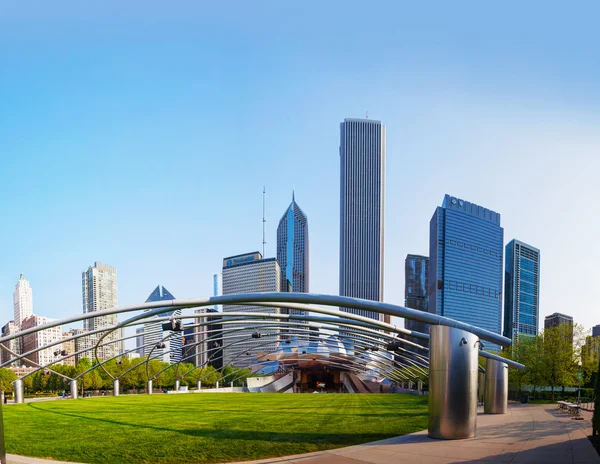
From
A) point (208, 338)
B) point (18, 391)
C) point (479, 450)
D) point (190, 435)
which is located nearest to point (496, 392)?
point (479, 450)

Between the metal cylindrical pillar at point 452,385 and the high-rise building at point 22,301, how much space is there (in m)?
133

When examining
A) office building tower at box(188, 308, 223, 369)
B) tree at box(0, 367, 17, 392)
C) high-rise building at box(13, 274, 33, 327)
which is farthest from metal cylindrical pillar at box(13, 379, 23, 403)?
high-rise building at box(13, 274, 33, 327)

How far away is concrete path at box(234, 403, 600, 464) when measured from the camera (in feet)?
31.5

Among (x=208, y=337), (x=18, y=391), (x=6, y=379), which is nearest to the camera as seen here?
(x=18, y=391)

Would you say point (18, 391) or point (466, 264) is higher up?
point (466, 264)

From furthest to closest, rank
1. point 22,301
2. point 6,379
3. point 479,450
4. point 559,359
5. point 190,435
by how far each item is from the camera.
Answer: point 22,301 < point 6,379 < point 559,359 < point 190,435 < point 479,450

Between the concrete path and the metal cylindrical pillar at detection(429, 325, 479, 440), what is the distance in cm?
44

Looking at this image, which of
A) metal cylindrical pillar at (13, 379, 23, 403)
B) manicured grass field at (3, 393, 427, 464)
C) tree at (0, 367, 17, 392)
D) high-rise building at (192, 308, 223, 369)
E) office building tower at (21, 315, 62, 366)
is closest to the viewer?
manicured grass field at (3, 393, 427, 464)

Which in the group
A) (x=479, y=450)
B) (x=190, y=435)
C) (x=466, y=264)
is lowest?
(x=190, y=435)

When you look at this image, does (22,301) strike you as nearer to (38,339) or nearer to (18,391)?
(38,339)

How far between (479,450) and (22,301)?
139580mm

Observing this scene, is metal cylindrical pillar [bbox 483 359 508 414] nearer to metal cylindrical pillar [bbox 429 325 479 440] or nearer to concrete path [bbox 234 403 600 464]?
concrete path [bbox 234 403 600 464]

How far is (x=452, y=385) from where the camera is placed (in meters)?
12.8

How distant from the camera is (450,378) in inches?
505
